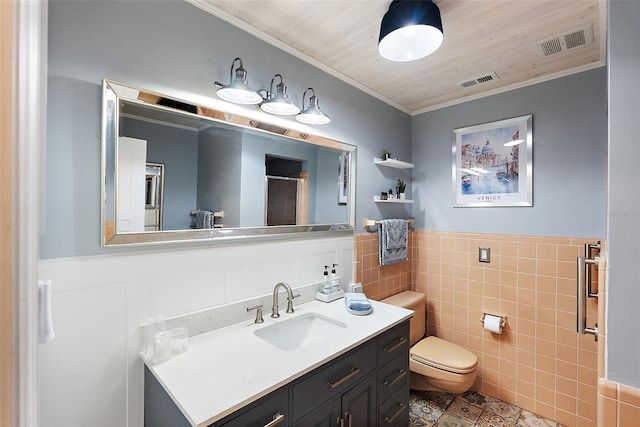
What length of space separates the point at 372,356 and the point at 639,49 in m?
1.55

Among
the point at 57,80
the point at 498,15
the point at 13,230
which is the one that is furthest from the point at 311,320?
the point at 498,15

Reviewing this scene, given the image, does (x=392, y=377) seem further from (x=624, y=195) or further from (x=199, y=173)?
(x=199, y=173)

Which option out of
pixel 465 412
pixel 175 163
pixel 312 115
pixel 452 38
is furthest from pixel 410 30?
pixel 465 412

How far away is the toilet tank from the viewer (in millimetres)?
2289

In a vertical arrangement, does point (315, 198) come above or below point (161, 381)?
above

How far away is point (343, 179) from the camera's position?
212cm

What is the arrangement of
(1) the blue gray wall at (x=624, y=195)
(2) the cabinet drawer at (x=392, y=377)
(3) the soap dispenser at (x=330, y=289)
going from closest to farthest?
(1) the blue gray wall at (x=624, y=195)
(2) the cabinet drawer at (x=392, y=377)
(3) the soap dispenser at (x=330, y=289)

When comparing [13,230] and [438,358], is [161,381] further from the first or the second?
[438,358]

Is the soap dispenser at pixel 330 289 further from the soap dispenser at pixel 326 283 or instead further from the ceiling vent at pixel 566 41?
the ceiling vent at pixel 566 41

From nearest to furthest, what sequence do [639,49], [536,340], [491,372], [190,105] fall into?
[639,49] → [190,105] → [536,340] → [491,372]

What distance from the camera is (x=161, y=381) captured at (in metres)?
1.02

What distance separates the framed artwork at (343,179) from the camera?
210 centimetres

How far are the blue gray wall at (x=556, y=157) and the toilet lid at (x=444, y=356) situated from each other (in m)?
0.97

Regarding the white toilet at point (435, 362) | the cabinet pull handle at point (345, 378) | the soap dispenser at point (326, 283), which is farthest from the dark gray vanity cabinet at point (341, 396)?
the soap dispenser at point (326, 283)
